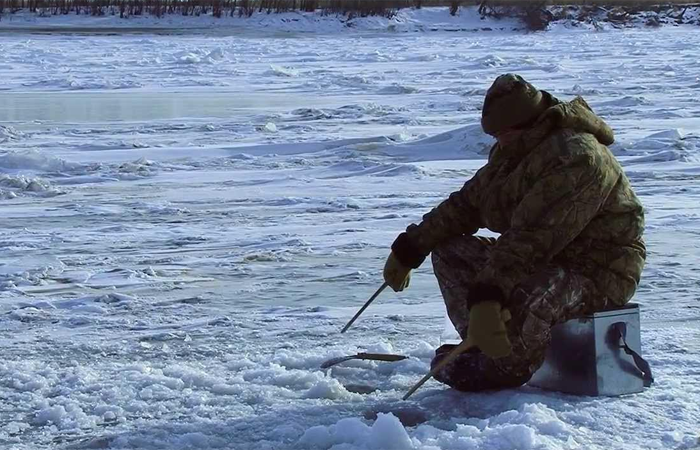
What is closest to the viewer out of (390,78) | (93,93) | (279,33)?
(93,93)

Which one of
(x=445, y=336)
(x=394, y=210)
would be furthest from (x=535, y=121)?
(x=394, y=210)

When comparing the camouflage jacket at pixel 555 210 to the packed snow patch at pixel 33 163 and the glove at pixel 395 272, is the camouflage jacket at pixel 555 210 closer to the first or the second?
the glove at pixel 395 272

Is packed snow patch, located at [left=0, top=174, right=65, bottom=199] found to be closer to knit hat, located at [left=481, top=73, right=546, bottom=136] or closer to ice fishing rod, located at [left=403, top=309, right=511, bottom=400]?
ice fishing rod, located at [left=403, top=309, right=511, bottom=400]

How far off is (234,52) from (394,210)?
17.0 metres

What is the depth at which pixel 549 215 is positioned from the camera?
3.38 metres

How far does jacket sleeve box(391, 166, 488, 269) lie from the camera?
389 cm

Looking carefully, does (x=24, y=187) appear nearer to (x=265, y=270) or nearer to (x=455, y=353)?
(x=265, y=270)

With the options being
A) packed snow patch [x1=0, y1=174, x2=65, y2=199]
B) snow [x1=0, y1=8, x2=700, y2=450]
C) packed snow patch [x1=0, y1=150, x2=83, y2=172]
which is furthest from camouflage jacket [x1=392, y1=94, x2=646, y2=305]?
packed snow patch [x1=0, y1=150, x2=83, y2=172]

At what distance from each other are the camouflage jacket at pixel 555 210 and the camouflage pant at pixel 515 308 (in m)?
0.04

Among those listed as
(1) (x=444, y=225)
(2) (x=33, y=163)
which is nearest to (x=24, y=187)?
(2) (x=33, y=163)

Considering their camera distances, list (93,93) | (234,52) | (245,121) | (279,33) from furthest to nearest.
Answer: (279,33), (234,52), (93,93), (245,121)

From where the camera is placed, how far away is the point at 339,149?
1011 centimetres

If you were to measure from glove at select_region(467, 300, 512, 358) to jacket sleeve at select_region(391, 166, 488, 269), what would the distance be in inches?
26.0

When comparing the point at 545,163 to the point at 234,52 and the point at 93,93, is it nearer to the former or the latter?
the point at 93,93
